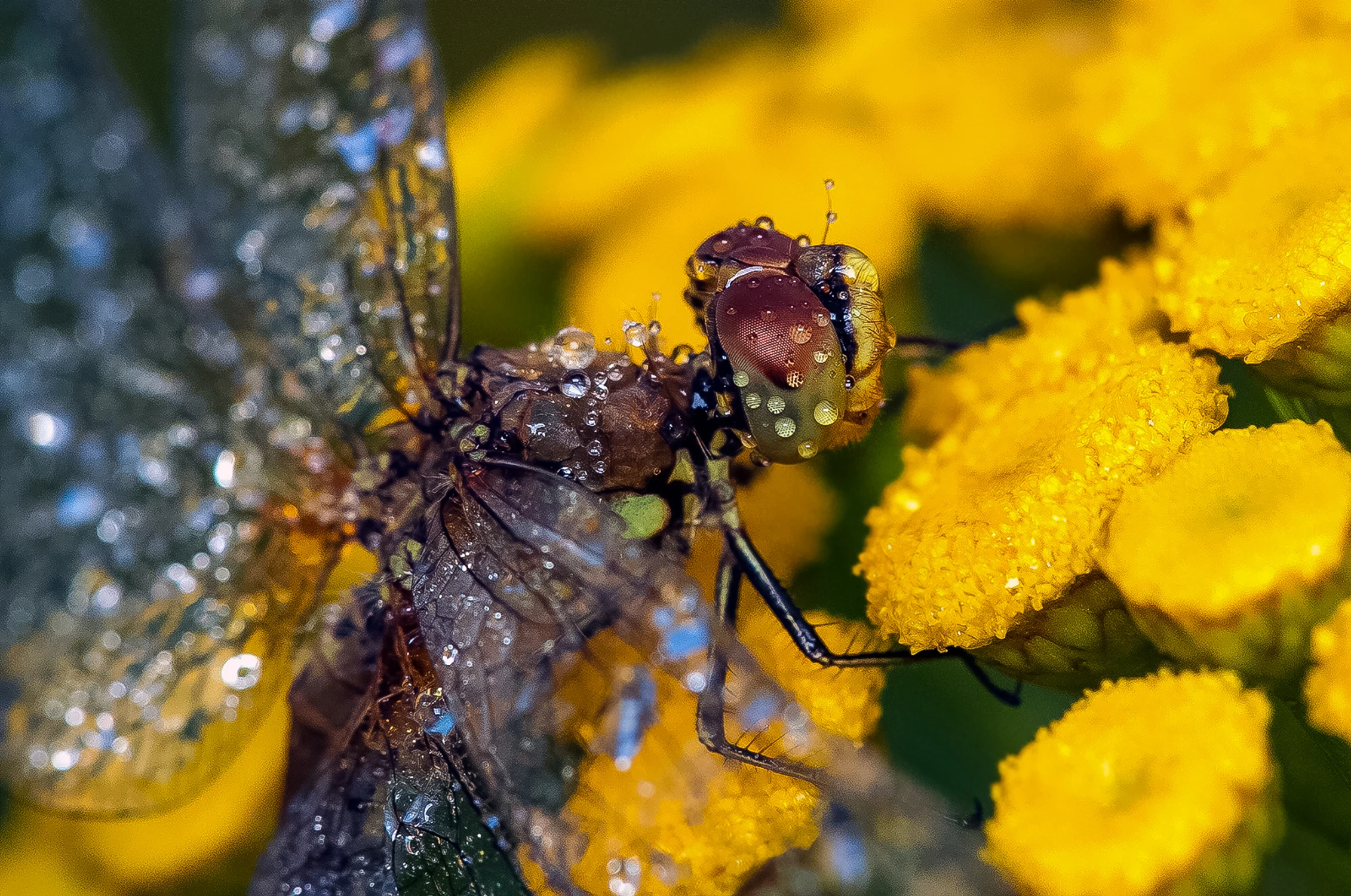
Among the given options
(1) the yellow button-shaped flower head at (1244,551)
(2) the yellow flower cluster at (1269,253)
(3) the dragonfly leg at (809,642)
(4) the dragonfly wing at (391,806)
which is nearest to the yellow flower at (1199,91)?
(2) the yellow flower cluster at (1269,253)

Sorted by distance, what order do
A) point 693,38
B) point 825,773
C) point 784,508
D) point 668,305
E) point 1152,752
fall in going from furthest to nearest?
point 693,38, point 668,305, point 784,508, point 825,773, point 1152,752

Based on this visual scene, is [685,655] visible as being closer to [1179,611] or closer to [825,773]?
[825,773]

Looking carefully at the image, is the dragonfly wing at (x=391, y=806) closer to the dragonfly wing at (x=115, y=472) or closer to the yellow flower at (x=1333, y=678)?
the dragonfly wing at (x=115, y=472)

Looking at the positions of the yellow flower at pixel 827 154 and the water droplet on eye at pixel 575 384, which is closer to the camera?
the water droplet on eye at pixel 575 384

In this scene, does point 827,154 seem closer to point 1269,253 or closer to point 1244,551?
point 1269,253

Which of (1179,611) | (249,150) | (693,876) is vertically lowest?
(693,876)

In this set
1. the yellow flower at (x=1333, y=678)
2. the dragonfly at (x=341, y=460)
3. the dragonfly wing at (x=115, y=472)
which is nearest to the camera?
the yellow flower at (x=1333, y=678)

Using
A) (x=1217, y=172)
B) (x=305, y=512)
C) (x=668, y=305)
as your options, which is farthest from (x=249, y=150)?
(x=1217, y=172)
